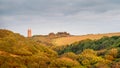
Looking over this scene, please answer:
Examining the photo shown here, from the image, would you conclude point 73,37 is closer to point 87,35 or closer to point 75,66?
point 87,35

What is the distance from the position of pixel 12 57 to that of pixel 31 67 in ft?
8.66

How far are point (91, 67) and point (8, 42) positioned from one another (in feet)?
37.3

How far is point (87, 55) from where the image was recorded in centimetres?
6781

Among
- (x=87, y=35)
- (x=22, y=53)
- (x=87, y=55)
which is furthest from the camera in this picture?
(x=87, y=35)

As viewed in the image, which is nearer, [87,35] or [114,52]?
[114,52]

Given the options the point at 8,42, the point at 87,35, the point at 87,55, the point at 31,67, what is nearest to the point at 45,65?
the point at 31,67

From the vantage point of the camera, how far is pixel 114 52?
71.2 m

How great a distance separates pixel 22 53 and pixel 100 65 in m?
10.4

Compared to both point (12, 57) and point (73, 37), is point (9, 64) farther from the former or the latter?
point (73, 37)

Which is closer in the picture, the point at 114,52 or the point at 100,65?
the point at 100,65

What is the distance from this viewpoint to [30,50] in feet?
208

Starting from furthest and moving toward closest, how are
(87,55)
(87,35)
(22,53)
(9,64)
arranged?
(87,35) < (87,55) < (22,53) < (9,64)

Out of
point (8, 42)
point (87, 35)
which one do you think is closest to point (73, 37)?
point (87, 35)

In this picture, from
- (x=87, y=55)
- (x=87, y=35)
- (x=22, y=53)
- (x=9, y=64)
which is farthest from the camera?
(x=87, y=35)
